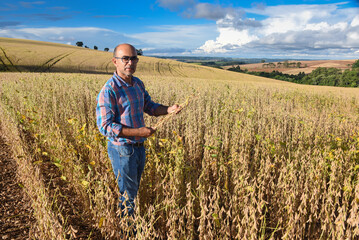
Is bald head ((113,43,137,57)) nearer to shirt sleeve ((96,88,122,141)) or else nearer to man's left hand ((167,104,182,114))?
shirt sleeve ((96,88,122,141))

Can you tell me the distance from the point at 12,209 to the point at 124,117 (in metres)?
1.94

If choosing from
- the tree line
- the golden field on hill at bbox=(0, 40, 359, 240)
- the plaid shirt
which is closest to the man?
the plaid shirt

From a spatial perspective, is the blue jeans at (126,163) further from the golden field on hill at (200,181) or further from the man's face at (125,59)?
the man's face at (125,59)

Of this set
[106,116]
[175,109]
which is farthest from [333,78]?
[106,116]

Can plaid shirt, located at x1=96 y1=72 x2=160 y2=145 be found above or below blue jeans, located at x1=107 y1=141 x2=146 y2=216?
above

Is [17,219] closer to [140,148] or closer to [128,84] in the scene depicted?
[140,148]

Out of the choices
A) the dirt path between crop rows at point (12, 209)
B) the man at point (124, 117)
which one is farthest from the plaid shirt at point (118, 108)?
the dirt path between crop rows at point (12, 209)

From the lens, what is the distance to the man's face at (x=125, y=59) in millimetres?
1872

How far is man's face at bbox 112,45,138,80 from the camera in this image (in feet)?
6.14

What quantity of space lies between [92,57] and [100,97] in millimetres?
41598

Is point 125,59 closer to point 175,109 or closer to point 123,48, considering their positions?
point 123,48

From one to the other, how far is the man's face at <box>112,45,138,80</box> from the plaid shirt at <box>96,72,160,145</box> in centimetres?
9

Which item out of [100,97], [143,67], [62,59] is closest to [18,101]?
[100,97]

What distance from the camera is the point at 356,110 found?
7.45m
